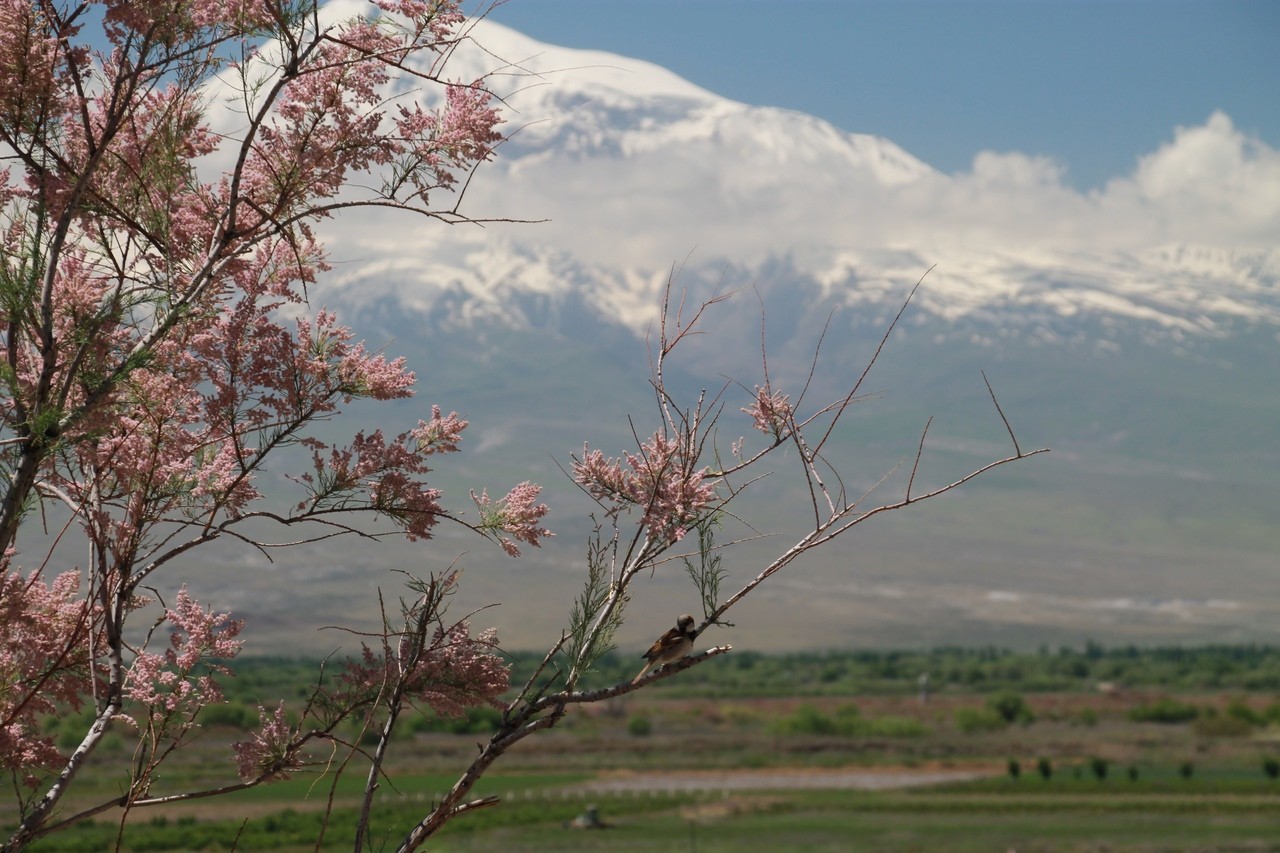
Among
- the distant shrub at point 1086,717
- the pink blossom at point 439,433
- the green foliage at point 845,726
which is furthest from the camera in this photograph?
the distant shrub at point 1086,717

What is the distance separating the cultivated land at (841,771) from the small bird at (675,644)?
35301 millimetres

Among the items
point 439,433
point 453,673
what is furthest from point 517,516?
point 453,673

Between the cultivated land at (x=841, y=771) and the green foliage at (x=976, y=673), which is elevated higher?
the green foliage at (x=976, y=673)

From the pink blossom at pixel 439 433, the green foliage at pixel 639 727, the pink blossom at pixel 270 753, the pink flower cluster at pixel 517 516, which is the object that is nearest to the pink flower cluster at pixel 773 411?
the pink flower cluster at pixel 517 516

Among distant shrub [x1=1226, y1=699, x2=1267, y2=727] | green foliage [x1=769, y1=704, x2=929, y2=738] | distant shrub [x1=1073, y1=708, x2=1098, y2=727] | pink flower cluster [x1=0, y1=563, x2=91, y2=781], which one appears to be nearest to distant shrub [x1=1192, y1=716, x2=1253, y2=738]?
distant shrub [x1=1226, y1=699, x2=1267, y2=727]

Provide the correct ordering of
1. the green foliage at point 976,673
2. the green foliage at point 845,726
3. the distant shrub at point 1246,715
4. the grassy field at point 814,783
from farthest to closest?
the green foliage at point 976,673
the green foliage at point 845,726
the distant shrub at point 1246,715
the grassy field at point 814,783

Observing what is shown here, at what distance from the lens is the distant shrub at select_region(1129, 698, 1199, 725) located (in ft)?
338

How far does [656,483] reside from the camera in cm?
409

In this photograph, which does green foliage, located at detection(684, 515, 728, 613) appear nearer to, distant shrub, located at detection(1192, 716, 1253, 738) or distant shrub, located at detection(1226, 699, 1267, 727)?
distant shrub, located at detection(1192, 716, 1253, 738)

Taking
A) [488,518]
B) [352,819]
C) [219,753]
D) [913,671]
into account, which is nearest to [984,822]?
[352,819]

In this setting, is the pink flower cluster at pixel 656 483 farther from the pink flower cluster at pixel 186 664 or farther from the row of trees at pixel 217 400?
the pink flower cluster at pixel 186 664

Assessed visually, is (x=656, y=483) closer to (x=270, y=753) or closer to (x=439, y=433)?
(x=439, y=433)

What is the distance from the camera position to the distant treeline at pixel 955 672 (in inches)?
4764

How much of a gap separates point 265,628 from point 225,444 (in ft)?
600
